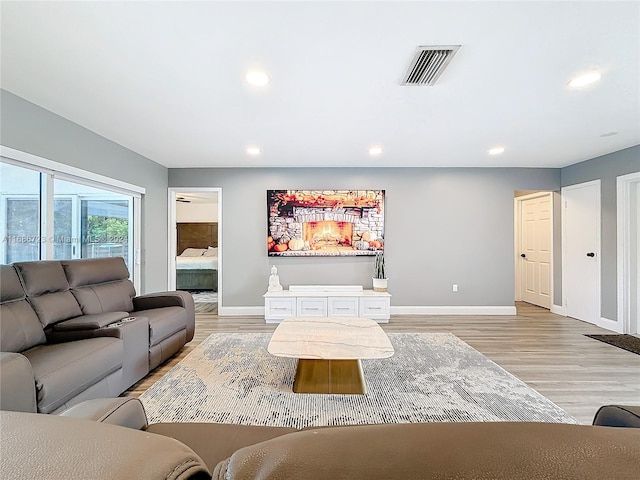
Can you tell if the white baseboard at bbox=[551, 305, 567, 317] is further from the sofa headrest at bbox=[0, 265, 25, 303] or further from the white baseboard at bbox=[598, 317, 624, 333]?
the sofa headrest at bbox=[0, 265, 25, 303]

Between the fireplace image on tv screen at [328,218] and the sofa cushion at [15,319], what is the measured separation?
3.20m

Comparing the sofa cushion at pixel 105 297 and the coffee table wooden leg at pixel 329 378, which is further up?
the sofa cushion at pixel 105 297

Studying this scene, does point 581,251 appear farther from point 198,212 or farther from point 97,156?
point 198,212

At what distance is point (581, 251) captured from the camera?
16.0 feet

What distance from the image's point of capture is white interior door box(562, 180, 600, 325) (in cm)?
459

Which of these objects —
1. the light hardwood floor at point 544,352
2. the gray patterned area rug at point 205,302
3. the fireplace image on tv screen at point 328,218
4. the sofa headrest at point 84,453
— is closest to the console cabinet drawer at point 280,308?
the light hardwood floor at point 544,352

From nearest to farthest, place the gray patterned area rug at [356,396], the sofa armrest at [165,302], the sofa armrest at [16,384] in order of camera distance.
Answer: the sofa armrest at [16,384]
the gray patterned area rug at [356,396]
the sofa armrest at [165,302]

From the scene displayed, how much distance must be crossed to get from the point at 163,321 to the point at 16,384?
1.42 metres

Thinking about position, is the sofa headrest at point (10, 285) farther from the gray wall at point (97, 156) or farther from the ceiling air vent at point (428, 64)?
the ceiling air vent at point (428, 64)

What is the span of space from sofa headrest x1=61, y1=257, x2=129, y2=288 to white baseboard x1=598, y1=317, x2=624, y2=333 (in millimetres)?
6402

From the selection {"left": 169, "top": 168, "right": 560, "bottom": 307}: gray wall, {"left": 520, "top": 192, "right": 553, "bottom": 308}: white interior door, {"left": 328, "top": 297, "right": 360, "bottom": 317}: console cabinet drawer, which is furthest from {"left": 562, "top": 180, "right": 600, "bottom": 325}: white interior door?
{"left": 328, "top": 297, "right": 360, "bottom": 317}: console cabinet drawer

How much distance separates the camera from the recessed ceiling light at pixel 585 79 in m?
2.26

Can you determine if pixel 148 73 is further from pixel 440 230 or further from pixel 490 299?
pixel 490 299

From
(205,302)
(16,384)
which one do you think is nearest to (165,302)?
(16,384)
